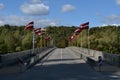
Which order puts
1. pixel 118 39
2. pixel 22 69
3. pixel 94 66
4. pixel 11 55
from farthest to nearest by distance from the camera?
pixel 118 39 < pixel 11 55 < pixel 94 66 < pixel 22 69

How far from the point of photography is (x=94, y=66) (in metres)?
37.9

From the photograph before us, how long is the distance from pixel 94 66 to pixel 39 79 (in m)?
13.0

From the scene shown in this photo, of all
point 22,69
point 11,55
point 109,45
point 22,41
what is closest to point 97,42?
point 109,45

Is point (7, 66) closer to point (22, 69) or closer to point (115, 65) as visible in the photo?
point (22, 69)

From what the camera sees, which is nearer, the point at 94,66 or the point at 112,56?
the point at 94,66

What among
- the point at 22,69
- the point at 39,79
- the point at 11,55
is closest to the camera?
the point at 39,79

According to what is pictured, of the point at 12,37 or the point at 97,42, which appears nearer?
the point at 97,42

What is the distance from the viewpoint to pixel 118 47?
138875mm

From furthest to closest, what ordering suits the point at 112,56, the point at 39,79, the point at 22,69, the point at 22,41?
the point at 22,41, the point at 112,56, the point at 22,69, the point at 39,79

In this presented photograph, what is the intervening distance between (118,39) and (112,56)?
110348mm

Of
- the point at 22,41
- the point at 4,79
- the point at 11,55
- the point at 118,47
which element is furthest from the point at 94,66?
the point at 22,41

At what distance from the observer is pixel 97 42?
5925 inches

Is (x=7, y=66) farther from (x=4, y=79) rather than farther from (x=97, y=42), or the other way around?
(x=97, y=42)

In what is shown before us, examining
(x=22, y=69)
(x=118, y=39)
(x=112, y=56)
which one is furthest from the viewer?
(x=118, y=39)
